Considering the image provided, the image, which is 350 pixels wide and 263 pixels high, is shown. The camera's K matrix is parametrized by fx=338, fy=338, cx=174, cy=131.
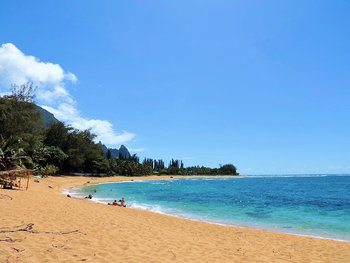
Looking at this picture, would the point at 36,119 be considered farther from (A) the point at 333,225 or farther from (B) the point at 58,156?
(A) the point at 333,225

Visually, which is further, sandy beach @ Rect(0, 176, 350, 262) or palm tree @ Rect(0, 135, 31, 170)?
palm tree @ Rect(0, 135, 31, 170)

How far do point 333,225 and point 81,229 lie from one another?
16.5 m

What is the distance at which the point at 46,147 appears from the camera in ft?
223

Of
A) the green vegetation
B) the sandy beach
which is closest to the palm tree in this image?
the green vegetation

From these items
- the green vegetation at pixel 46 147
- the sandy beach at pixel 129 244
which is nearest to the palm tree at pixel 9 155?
the green vegetation at pixel 46 147

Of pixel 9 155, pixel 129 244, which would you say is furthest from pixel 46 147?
pixel 129 244

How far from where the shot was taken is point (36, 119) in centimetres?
5362

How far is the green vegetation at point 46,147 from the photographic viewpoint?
36.0m

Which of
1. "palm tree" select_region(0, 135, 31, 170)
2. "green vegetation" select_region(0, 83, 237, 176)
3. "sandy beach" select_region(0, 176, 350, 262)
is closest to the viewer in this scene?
"sandy beach" select_region(0, 176, 350, 262)

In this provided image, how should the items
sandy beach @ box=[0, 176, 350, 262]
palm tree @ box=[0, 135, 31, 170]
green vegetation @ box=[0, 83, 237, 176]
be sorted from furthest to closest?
green vegetation @ box=[0, 83, 237, 176] → palm tree @ box=[0, 135, 31, 170] → sandy beach @ box=[0, 176, 350, 262]

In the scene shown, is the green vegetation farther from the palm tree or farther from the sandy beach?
the sandy beach

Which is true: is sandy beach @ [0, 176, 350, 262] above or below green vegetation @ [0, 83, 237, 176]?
below

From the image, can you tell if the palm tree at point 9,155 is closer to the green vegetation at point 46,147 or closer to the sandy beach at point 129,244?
the green vegetation at point 46,147

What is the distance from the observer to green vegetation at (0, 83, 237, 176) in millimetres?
36050
